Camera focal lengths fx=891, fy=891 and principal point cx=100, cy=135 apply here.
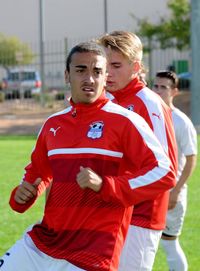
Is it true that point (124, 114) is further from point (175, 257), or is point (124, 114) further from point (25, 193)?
point (175, 257)

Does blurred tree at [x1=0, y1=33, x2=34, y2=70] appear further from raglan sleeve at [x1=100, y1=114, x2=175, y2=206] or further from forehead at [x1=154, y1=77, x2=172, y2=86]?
raglan sleeve at [x1=100, y1=114, x2=175, y2=206]

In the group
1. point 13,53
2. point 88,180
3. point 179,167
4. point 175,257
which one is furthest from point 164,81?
point 13,53

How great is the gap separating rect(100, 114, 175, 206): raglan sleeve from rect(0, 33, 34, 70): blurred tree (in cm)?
3603

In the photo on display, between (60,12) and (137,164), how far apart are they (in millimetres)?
52833

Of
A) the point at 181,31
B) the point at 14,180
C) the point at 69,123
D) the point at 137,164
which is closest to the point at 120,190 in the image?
the point at 137,164

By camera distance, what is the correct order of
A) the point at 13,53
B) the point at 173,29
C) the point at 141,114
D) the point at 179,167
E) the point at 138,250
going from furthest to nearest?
the point at 13,53
the point at 173,29
the point at 179,167
the point at 141,114
the point at 138,250

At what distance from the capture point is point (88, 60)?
16.8ft

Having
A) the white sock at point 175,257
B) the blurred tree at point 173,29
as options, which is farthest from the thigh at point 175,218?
the blurred tree at point 173,29

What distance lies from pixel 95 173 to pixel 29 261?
69 centimetres

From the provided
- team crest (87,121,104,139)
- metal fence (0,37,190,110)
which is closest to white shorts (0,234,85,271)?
team crest (87,121,104,139)

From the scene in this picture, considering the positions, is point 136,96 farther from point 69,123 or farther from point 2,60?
point 2,60

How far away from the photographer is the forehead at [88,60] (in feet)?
16.8

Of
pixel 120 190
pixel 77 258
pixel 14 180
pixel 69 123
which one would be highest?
pixel 69 123

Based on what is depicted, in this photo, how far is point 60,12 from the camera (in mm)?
57250
